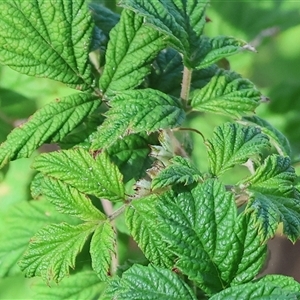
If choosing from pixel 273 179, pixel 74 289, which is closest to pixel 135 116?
pixel 273 179

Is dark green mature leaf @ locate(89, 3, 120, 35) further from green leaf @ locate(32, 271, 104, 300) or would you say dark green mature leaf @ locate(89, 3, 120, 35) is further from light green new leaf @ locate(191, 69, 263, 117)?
green leaf @ locate(32, 271, 104, 300)

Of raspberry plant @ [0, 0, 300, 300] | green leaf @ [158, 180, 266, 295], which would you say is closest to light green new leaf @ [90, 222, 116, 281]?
raspberry plant @ [0, 0, 300, 300]

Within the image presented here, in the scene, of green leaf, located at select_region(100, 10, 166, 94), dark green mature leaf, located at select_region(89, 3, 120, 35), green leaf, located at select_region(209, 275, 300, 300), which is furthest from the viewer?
dark green mature leaf, located at select_region(89, 3, 120, 35)

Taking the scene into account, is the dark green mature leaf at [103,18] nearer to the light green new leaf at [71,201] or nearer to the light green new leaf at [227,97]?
the light green new leaf at [227,97]

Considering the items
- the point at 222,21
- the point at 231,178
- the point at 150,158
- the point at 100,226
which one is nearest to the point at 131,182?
the point at 150,158

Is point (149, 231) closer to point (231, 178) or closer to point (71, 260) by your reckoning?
point (71, 260)

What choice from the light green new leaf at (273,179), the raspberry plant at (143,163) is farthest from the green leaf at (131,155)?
the light green new leaf at (273,179)

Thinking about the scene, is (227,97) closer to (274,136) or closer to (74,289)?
(274,136)
